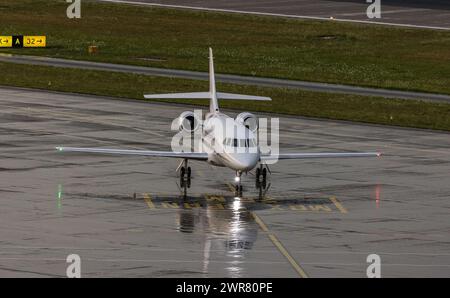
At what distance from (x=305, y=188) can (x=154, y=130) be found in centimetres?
2162

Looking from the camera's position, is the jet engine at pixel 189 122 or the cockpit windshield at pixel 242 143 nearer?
the cockpit windshield at pixel 242 143

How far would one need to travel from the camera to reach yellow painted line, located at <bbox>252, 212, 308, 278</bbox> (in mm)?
48812

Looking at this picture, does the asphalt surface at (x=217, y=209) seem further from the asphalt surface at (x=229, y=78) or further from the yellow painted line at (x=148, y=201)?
the asphalt surface at (x=229, y=78)

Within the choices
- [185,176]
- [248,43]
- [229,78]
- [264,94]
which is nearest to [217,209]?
[185,176]

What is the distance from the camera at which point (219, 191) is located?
215ft

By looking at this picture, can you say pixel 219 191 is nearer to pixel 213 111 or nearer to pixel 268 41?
pixel 213 111

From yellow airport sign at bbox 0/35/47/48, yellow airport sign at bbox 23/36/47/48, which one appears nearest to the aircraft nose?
yellow airport sign at bbox 0/35/47/48

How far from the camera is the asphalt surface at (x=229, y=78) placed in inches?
4220

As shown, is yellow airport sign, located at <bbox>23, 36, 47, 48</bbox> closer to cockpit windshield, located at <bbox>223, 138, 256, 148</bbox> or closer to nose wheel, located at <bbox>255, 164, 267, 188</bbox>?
nose wheel, located at <bbox>255, 164, 267, 188</bbox>

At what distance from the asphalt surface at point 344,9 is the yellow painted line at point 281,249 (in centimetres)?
8913

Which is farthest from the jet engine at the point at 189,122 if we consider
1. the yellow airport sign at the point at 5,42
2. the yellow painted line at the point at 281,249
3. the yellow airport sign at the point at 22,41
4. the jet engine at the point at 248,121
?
the yellow airport sign at the point at 5,42

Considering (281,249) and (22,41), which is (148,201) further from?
(22,41)

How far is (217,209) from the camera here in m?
60.9

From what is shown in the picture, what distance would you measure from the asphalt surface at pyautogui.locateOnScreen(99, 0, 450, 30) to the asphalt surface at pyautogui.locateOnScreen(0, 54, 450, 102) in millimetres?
35876
